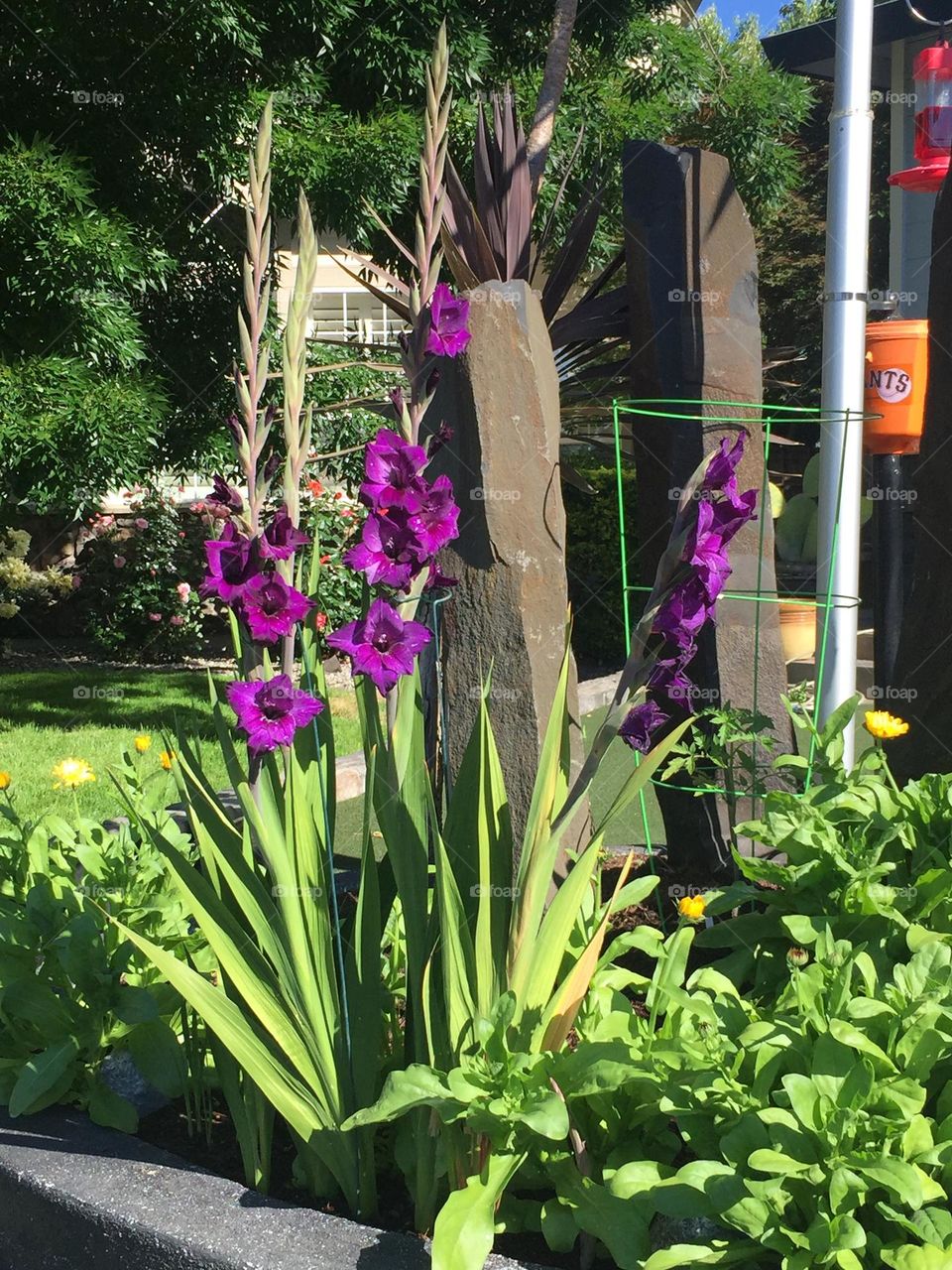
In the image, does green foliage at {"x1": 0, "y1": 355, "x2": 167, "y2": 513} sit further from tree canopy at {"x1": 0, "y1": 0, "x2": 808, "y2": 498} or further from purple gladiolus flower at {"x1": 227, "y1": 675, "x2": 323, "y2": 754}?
purple gladiolus flower at {"x1": 227, "y1": 675, "x2": 323, "y2": 754}

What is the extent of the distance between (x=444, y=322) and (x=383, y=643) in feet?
1.54

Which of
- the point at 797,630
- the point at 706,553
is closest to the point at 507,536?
the point at 706,553

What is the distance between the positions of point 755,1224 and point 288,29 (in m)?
6.59

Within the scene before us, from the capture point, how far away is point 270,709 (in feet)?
5.43

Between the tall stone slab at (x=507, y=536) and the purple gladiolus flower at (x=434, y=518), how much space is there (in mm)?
1116

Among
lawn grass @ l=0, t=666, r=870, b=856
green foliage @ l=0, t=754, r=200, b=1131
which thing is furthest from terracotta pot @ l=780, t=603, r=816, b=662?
green foliage @ l=0, t=754, r=200, b=1131

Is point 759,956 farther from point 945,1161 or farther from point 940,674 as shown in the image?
point 940,674

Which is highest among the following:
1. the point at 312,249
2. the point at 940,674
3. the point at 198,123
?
the point at 198,123

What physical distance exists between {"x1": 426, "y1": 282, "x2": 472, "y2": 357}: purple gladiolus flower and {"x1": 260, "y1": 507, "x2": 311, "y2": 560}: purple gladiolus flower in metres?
0.32

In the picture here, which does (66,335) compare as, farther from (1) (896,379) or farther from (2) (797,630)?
(2) (797,630)

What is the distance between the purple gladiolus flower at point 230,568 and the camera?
1640mm

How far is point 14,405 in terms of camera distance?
18.2 feet

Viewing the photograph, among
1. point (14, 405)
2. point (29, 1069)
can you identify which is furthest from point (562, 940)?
point (14, 405)

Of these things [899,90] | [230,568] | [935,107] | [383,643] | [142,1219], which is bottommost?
[142,1219]
